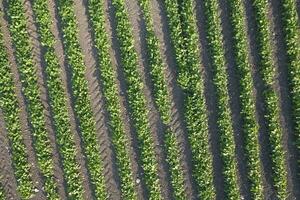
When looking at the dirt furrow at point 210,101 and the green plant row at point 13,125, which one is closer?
the green plant row at point 13,125

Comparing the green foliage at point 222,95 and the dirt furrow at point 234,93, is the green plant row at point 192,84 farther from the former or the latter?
the dirt furrow at point 234,93

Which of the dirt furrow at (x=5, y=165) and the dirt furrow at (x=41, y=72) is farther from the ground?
the dirt furrow at (x=41, y=72)

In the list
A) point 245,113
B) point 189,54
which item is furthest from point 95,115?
point 245,113

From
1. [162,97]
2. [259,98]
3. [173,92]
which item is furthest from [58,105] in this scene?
[259,98]

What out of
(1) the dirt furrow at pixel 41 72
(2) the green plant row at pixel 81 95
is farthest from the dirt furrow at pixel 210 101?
(1) the dirt furrow at pixel 41 72

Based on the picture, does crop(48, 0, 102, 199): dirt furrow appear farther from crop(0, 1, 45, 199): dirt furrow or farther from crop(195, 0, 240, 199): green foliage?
crop(195, 0, 240, 199): green foliage

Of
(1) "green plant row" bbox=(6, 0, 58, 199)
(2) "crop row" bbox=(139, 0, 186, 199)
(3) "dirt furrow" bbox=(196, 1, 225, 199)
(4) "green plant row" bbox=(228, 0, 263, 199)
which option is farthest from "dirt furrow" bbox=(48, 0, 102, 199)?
(4) "green plant row" bbox=(228, 0, 263, 199)

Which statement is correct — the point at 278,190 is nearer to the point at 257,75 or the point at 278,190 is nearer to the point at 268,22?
the point at 257,75
